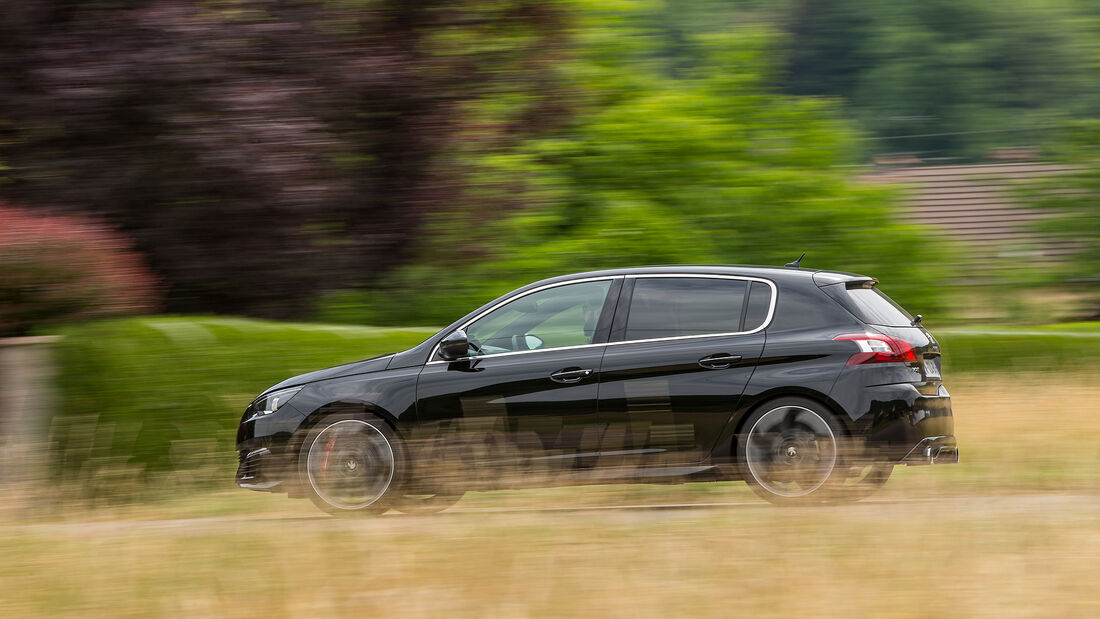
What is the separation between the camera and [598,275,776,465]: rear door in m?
7.02

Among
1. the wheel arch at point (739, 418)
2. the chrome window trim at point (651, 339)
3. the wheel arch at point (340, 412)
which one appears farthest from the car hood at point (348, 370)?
the wheel arch at point (739, 418)

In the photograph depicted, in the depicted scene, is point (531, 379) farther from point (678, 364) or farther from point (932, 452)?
point (932, 452)

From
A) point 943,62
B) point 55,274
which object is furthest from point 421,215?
point 943,62

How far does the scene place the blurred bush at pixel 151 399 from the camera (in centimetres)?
868

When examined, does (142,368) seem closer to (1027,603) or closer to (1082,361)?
(1027,603)

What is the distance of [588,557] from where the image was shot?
6.09 m

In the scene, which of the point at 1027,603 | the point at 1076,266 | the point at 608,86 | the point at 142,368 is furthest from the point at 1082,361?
the point at 142,368

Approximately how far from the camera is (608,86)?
47.3 ft

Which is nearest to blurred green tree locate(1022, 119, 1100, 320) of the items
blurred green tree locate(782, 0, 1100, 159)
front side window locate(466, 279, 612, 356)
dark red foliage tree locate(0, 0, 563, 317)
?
blurred green tree locate(782, 0, 1100, 159)

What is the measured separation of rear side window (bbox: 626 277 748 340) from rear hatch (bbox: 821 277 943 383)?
0.56 metres

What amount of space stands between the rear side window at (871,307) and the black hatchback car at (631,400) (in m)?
0.02

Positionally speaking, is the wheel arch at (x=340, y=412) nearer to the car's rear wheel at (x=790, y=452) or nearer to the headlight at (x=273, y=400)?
the headlight at (x=273, y=400)

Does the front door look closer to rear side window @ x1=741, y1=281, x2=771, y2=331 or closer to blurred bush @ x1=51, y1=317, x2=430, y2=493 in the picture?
rear side window @ x1=741, y1=281, x2=771, y2=331

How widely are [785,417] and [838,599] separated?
1817 mm
